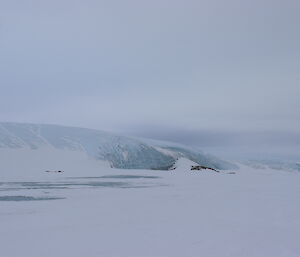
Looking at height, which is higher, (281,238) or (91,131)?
→ (91,131)

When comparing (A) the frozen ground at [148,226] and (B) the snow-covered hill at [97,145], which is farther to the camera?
(B) the snow-covered hill at [97,145]

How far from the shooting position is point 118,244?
5648 millimetres

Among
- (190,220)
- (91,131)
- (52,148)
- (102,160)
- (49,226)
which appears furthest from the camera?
(91,131)

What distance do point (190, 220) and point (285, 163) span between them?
212ft

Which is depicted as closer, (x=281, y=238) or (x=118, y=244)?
(x=118, y=244)

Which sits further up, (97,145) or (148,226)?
(97,145)

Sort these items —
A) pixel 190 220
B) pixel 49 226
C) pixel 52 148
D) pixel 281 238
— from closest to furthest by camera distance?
pixel 281 238 → pixel 49 226 → pixel 190 220 → pixel 52 148

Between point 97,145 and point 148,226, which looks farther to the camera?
point 97,145

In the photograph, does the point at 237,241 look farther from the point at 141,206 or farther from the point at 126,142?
the point at 126,142

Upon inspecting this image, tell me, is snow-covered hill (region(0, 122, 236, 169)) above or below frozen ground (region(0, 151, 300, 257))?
above

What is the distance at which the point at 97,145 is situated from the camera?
40.6 m

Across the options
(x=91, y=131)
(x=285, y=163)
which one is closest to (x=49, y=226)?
(x=91, y=131)

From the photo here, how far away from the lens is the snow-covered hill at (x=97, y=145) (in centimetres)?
3684

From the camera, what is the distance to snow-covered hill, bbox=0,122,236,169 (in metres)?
36.8
